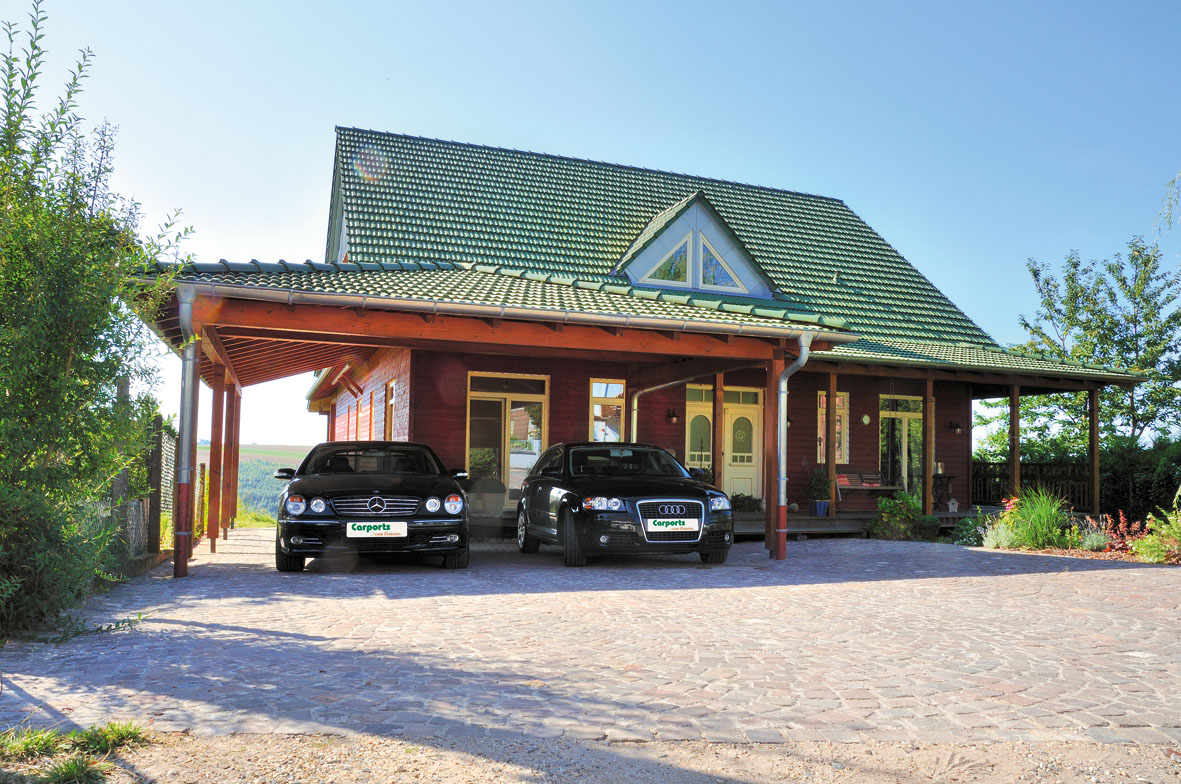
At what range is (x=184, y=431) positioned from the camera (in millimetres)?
10141

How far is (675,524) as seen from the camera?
10.7 m

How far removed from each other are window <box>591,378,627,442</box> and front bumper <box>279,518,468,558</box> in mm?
7658

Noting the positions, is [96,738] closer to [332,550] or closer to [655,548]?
[332,550]

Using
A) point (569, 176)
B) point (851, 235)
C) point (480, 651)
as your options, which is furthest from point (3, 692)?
point (851, 235)

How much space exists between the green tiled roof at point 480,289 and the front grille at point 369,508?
2.12 meters

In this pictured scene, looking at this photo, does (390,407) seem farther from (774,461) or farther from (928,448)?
(928,448)

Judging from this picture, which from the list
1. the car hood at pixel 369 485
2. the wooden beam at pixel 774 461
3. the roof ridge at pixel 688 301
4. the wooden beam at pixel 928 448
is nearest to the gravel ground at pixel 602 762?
the car hood at pixel 369 485

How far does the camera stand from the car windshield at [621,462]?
1197 centimetres

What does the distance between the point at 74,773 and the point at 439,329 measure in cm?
801

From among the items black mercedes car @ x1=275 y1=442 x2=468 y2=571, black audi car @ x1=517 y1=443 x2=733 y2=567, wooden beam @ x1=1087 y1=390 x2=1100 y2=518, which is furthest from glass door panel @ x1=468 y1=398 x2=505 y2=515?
wooden beam @ x1=1087 y1=390 x2=1100 y2=518

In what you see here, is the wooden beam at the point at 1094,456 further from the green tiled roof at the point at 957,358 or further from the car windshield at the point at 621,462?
the car windshield at the point at 621,462

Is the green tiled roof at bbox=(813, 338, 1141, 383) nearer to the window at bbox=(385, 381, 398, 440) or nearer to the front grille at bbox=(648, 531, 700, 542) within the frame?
the front grille at bbox=(648, 531, 700, 542)

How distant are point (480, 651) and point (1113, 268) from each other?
102ft

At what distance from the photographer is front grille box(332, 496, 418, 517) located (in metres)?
9.75
